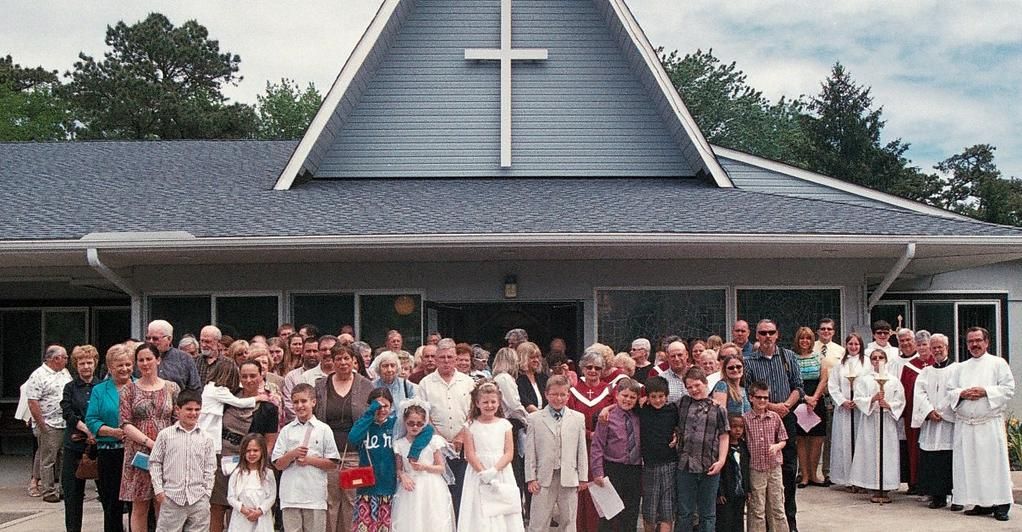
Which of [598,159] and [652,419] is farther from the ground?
[598,159]

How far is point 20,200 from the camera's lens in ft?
47.0

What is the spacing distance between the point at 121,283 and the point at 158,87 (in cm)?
3336

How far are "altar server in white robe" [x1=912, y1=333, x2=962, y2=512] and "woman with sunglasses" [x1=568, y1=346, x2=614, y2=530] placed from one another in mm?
3469

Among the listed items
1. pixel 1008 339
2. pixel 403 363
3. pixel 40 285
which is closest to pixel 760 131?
pixel 1008 339

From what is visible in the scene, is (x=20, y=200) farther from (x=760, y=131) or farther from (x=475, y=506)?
(x=760, y=131)

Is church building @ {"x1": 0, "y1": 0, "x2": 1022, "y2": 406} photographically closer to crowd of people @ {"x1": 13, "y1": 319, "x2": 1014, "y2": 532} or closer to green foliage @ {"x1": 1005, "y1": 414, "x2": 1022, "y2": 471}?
green foliage @ {"x1": 1005, "y1": 414, "x2": 1022, "y2": 471}

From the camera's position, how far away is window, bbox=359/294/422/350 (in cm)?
1348

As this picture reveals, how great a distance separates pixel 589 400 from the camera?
911 centimetres

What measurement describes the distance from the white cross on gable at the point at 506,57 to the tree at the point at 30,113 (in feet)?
99.3

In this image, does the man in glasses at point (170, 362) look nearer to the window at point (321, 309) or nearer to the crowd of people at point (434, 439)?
the crowd of people at point (434, 439)

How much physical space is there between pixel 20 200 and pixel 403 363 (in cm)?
731

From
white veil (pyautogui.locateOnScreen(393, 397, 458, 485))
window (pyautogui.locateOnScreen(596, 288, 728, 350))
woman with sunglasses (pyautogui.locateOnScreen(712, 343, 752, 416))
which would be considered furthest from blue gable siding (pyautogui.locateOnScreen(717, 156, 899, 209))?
Result: white veil (pyautogui.locateOnScreen(393, 397, 458, 485))

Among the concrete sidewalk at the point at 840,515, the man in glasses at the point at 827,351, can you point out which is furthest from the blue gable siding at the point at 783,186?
the concrete sidewalk at the point at 840,515

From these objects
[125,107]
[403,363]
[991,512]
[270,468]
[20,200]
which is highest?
[125,107]
